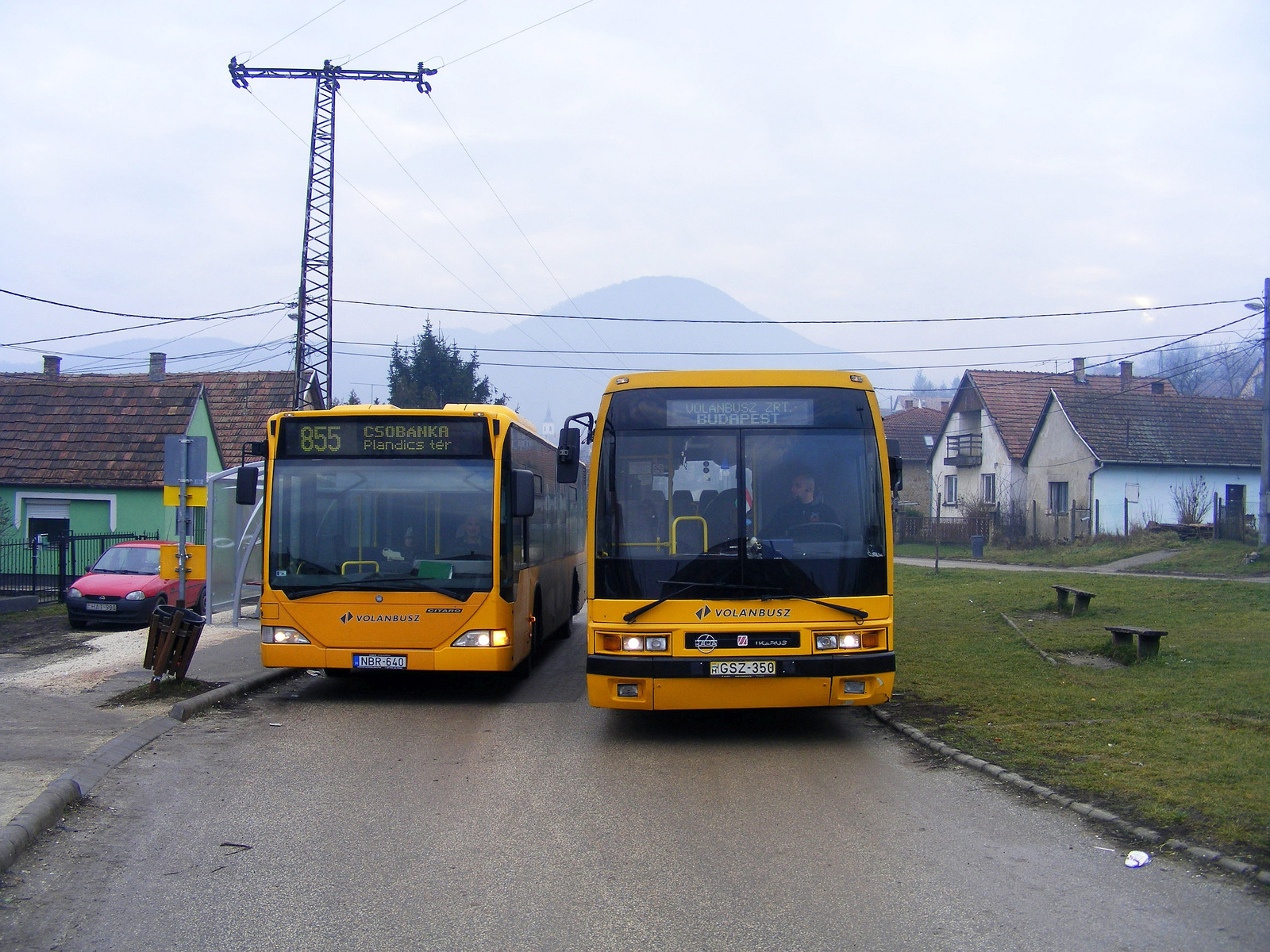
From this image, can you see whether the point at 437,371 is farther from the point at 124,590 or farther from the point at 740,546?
the point at 740,546

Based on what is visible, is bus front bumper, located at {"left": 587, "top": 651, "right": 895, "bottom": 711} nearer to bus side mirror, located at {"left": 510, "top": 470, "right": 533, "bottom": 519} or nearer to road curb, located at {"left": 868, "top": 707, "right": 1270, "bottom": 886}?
road curb, located at {"left": 868, "top": 707, "right": 1270, "bottom": 886}

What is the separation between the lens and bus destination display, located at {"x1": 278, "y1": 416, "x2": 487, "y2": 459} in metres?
10.7

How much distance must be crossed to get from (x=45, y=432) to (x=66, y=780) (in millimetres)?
25750

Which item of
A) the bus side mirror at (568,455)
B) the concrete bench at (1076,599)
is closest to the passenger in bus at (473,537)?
the bus side mirror at (568,455)

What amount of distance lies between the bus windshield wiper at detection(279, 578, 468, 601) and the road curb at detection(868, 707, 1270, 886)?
4.39 m

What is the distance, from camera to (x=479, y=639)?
10.3 meters

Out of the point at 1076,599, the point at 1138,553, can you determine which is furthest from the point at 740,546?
the point at 1138,553

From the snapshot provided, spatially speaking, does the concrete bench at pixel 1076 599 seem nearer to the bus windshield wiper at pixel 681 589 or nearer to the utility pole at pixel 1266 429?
the bus windshield wiper at pixel 681 589

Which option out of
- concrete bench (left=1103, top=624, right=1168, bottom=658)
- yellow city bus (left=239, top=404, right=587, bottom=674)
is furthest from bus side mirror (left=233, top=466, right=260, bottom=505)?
concrete bench (left=1103, top=624, right=1168, bottom=658)

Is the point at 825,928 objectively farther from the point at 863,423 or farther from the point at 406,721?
the point at 406,721

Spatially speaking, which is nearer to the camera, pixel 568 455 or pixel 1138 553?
pixel 568 455

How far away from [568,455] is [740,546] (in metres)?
1.73

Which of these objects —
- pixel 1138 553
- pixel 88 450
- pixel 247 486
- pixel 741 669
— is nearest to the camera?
pixel 741 669

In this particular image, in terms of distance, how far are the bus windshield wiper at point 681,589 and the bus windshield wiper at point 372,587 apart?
2662 millimetres
